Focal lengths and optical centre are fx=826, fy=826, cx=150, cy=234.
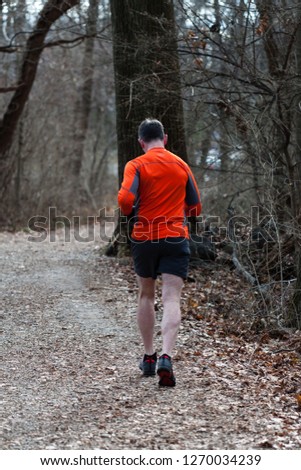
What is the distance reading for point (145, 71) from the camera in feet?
37.6

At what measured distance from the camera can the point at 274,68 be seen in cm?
→ 1100

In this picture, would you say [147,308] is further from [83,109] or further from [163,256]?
[83,109]

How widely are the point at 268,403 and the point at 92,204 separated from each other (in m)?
20.6

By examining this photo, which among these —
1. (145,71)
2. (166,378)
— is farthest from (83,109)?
(166,378)

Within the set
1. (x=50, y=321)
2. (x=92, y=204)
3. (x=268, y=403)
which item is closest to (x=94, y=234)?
(x=92, y=204)

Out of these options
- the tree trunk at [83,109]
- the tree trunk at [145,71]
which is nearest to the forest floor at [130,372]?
the tree trunk at [145,71]

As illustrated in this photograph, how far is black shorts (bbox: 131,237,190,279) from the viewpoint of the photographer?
21.2 feet

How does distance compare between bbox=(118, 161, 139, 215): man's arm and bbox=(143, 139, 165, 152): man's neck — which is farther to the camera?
bbox=(143, 139, 165, 152): man's neck

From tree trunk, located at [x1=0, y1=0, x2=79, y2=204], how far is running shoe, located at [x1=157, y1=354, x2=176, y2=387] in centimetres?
942

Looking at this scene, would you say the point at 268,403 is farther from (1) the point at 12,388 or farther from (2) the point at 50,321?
(2) the point at 50,321

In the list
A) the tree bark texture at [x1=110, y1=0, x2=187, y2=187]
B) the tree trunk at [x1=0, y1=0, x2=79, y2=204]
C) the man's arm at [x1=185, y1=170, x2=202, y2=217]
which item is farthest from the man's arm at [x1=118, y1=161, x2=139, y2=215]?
the tree trunk at [x1=0, y1=0, x2=79, y2=204]

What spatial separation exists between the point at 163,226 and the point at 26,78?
1272 cm

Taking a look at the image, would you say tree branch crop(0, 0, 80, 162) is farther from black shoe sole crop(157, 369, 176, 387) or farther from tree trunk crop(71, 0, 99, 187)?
black shoe sole crop(157, 369, 176, 387)

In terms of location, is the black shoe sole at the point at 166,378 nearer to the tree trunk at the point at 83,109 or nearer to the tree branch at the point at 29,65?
the tree branch at the point at 29,65
